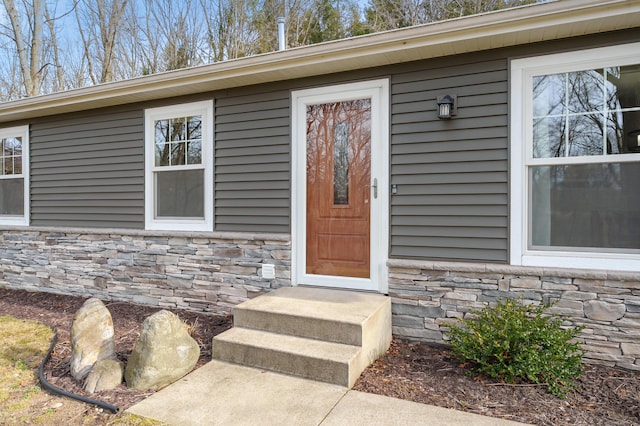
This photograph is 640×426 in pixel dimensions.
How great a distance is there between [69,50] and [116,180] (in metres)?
9.09

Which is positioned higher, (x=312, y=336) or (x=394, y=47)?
(x=394, y=47)

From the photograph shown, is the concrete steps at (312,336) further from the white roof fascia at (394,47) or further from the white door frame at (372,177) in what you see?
the white roof fascia at (394,47)

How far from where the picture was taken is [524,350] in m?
2.68

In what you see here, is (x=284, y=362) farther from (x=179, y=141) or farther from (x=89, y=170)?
(x=89, y=170)

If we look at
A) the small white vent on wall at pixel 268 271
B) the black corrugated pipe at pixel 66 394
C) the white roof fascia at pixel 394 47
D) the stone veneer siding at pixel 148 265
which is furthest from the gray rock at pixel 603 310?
the black corrugated pipe at pixel 66 394

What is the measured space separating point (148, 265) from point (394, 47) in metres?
3.65

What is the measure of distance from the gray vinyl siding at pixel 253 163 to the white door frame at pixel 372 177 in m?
0.10

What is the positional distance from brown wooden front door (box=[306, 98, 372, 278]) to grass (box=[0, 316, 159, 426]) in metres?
2.10

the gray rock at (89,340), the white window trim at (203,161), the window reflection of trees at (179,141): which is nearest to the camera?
the gray rock at (89,340)

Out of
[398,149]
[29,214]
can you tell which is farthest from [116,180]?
[398,149]

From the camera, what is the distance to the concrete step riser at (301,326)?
2.93 m

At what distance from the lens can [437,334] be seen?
341 cm

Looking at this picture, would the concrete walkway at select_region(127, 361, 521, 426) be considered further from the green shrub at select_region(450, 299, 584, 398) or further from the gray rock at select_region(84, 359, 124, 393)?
the green shrub at select_region(450, 299, 584, 398)

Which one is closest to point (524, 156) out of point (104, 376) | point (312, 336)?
point (312, 336)
